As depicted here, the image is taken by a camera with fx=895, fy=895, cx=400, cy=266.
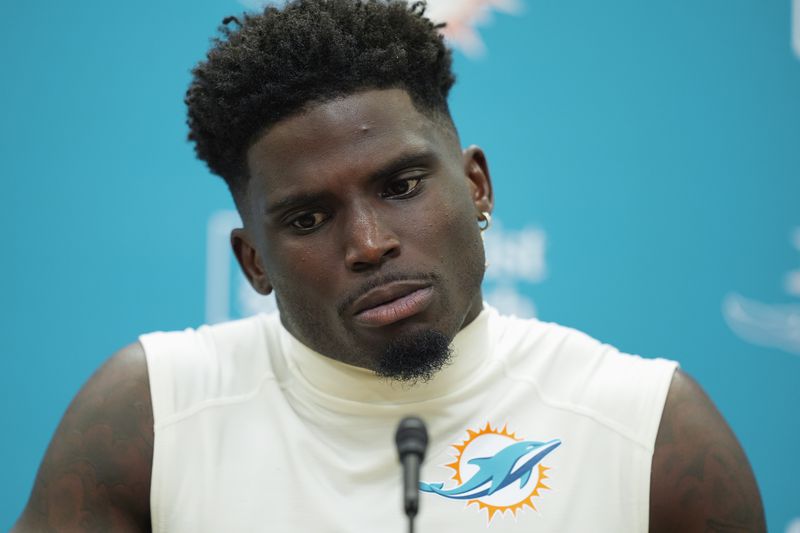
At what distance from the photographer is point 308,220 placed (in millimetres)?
1347

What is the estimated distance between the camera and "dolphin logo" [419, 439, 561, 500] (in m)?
1.35

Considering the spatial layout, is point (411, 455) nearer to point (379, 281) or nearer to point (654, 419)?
point (379, 281)

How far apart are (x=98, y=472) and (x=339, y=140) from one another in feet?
→ 2.05

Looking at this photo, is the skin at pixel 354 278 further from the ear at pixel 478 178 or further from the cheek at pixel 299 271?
the ear at pixel 478 178

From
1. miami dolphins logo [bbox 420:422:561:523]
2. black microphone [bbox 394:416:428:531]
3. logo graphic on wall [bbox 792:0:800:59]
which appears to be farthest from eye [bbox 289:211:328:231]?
logo graphic on wall [bbox 792:0:800:59]

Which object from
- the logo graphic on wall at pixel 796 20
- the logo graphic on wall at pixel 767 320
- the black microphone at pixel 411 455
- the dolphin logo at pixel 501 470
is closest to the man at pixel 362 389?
the dolphin logo at pixel 501 470

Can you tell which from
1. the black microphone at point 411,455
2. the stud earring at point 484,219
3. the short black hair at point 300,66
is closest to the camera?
the black microphone at point 411,455

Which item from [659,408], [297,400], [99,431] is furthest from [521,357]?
[99,431]

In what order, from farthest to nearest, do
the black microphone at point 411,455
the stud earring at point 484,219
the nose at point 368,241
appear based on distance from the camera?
the stud earring at point 484,219
the nose at point 368,241
the black microphone at point 411,455

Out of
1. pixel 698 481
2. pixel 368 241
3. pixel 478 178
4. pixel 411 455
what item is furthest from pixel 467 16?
pixel 411 455

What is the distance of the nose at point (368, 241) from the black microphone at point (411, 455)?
41 cm

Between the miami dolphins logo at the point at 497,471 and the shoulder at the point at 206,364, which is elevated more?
the shoulder at the point at 206,364

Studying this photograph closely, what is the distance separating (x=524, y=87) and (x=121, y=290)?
1.11 metres

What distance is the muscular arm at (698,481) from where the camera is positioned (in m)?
1.33
